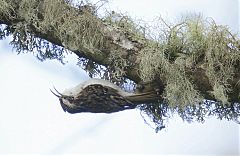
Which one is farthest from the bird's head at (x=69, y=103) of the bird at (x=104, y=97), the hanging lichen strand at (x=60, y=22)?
the hanging lichen strand at (x=60, y=22)

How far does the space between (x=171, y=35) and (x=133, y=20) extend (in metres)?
0.10

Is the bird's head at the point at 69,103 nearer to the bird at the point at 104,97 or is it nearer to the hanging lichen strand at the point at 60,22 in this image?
the bird at the point at 104,97

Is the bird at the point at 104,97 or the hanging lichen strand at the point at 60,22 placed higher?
the hanging lichen strand at the point at 60,22

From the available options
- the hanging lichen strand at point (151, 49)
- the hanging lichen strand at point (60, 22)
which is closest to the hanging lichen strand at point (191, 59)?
the hanging lichen strand at point (151, 49)

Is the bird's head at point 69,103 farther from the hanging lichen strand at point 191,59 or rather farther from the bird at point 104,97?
the hanging lichen strand at point 191,59

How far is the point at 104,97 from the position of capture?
0.90 m

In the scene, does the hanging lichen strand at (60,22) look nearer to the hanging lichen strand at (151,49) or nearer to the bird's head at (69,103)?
the hanging lichen strand at (151,49)

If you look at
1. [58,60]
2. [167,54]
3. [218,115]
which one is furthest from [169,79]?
[58,60]

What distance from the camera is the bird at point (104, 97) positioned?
901 mm

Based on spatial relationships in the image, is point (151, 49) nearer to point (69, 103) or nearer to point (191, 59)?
point (191, 59)

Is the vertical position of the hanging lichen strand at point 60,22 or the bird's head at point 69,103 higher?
the hanging lichen strand at point 60,22

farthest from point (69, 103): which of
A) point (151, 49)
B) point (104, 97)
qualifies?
point (151, 49)

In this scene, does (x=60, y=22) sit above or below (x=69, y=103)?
above

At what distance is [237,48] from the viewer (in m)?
0.85
